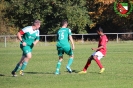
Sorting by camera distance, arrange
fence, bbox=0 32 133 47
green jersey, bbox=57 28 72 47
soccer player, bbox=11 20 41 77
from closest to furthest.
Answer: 1. soccer player, bbox=11 20 41 77
2. green jersey, bbox=57 28 72 47
3. fence, bbox=0 32 133 47

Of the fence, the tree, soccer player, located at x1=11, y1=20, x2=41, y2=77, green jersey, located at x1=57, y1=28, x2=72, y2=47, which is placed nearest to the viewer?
soccer player, located at x1=11, y1=20, x2=41, y2=77

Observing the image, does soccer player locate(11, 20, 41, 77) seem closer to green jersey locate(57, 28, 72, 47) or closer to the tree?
green jersey locate(57, 28, 72, 47)

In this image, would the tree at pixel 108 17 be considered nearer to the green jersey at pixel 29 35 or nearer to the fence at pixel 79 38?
the fence at pixel 79 38

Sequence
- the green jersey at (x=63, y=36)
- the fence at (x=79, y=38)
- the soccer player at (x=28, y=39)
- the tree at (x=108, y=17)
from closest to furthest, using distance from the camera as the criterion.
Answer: the soccer player at (x=28, y=39), the green jersey at (x=63, y=36), the fence at (x=79, y=38), the tree at (x=108, y=17)

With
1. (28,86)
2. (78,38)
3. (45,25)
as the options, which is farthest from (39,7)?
(28,86)

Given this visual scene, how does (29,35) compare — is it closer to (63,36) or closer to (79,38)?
(63,36)

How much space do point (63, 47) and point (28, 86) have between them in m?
3.64

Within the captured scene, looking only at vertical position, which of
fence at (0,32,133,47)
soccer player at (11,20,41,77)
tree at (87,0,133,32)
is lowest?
fence at (0,32,133,47)

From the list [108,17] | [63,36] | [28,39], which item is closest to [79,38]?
[108,17]

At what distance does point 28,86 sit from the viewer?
479 inches

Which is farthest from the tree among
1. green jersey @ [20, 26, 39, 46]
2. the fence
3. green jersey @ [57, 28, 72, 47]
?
green jersey @ [20, 26, 39, 46]

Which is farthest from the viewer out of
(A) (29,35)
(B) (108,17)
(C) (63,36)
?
(B) (108,17)

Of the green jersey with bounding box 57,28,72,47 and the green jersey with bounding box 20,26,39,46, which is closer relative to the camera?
the green jersey with bounding box 20,26,39,46

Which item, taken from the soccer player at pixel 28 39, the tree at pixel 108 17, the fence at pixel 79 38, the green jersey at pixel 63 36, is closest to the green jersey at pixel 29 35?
the soccer player at pixel 28 39
